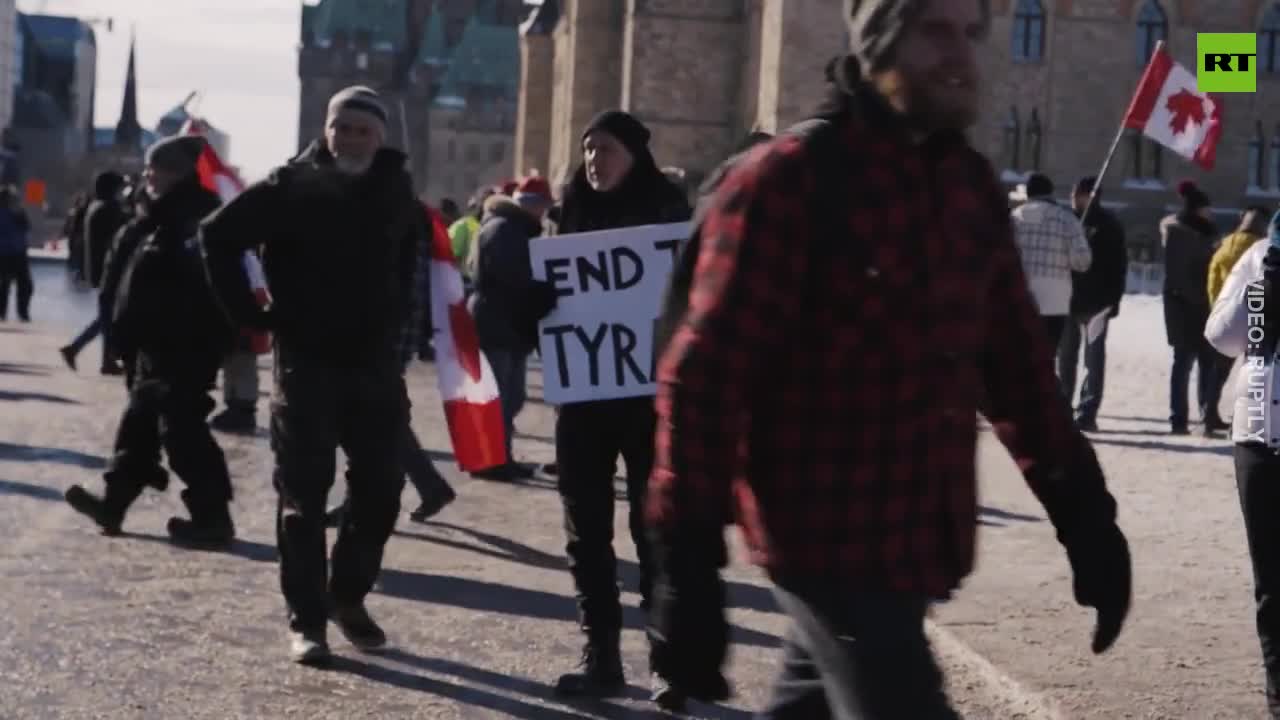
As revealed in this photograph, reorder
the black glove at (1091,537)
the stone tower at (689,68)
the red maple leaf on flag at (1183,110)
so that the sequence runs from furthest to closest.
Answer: the stone tower at (689,68), the red maple leaf on flag at (1183,110), the black glove at (1091,537)

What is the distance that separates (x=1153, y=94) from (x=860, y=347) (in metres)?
13.4

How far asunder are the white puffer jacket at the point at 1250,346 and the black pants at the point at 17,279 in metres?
24.1

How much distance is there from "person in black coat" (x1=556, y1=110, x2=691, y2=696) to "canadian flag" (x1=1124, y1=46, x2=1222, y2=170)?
31.7ft

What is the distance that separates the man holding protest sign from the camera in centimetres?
660

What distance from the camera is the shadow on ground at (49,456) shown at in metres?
12.5

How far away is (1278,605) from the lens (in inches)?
240

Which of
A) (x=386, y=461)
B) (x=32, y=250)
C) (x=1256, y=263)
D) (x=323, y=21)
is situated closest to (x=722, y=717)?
(x=386, y=461)

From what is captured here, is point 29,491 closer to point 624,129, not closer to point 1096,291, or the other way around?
point 624,129

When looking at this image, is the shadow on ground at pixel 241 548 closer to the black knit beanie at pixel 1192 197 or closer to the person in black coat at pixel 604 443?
the person in black coat at pixel 604 443

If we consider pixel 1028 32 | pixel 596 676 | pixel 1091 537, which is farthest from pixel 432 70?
pixel 1091 537

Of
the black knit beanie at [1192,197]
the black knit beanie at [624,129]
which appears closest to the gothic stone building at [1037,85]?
the black knit beanie at [1192,197]

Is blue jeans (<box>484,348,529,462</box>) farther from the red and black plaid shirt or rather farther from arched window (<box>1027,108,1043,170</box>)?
arched window (<box>1027,108,1043,170</box>)

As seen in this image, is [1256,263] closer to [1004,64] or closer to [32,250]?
[1004,64]

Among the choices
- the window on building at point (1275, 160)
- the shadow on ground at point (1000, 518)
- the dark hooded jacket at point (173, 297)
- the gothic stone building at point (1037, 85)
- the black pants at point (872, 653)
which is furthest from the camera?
the window on building at point (1275, 160)
